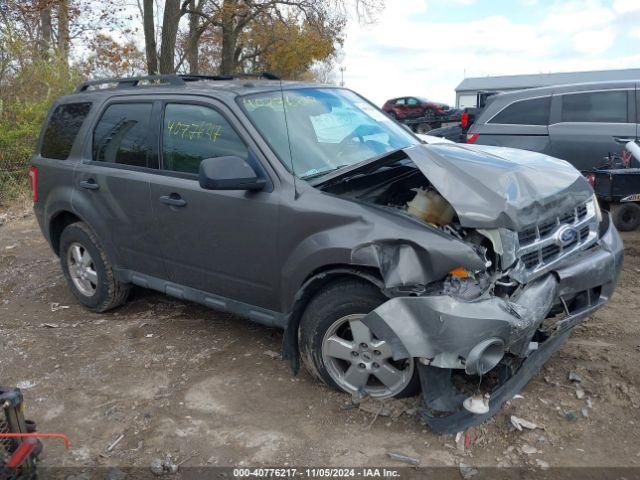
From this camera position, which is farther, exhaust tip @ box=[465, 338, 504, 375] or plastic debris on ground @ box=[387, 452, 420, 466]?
plastic debris on ground @ box=[387, 452, 420, 466]

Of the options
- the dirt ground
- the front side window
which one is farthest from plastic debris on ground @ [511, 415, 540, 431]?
the front side window

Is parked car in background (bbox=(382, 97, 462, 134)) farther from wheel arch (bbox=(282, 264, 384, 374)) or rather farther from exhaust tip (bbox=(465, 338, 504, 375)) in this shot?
exhaust tip (bbox=(465, 338, 504, 375))

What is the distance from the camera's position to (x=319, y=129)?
13.2 ft

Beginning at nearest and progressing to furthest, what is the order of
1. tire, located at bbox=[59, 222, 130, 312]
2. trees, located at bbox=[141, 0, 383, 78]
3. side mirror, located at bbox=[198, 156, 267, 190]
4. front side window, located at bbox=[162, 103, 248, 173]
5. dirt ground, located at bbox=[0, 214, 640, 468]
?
dirt ground, located at bbox=[0, 214, 640, 468] → side mirror, located at bbox=[198, 156, 267, 190] → front side window, located at bbox=[162, 103, 248, 173] → tire, located at bbox=[59, 222, 130, 312] → trees, located at bbox=[141, 0, 383, 78]

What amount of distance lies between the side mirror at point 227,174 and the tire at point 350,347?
800 millimetres

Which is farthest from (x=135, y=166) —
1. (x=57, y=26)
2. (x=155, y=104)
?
(x=57, y=26)

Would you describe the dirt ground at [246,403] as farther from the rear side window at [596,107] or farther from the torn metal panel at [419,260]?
the rear side window at [596,107]

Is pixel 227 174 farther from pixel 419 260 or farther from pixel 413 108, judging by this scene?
pixel 413 108

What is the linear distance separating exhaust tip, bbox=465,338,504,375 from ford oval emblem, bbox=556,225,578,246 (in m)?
0.81

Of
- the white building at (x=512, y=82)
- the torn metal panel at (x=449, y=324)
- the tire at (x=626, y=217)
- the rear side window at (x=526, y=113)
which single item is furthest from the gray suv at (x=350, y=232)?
the white building at (x=512, y=82)

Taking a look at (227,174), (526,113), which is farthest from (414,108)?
(227,174)

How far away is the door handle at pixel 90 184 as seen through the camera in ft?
15.5

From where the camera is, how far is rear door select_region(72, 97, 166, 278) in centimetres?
441

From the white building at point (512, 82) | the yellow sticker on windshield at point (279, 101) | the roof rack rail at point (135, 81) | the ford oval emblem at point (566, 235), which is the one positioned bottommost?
the ford oval emblem at point (566, 235)
